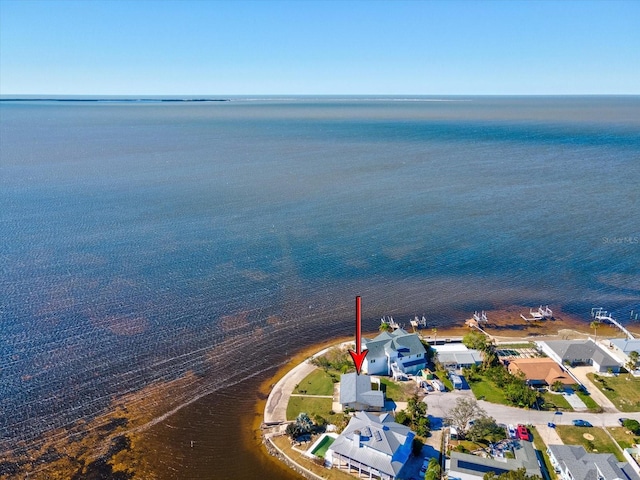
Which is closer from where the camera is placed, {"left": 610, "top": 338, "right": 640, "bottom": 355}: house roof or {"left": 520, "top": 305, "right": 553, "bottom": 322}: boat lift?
{"left": 610, "top": 338, "right": 640, "bottom": 355}: house roof

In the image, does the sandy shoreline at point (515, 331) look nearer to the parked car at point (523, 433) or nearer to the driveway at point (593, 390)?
the driveway at point (593, 390)

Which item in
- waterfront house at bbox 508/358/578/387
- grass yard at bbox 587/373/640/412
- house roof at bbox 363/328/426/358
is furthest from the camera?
house roof at bbox 363/328/426/358

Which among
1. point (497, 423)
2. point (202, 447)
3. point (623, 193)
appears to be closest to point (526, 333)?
point (497, 423)

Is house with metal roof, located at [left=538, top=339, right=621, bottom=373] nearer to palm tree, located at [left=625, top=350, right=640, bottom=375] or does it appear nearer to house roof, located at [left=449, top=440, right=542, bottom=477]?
palm tree, located at [left=625, top=350, right=640, bottom=375]

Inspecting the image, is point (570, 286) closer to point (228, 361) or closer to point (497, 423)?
point (497, 423)

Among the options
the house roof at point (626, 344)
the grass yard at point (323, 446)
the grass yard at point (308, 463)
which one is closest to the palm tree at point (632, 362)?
the house roof at point (626, 344)

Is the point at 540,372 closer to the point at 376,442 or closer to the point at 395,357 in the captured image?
the point at 395,357

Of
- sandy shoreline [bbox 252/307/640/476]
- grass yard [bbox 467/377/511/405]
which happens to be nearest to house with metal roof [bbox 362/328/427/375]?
grass yard [bbox 467/377/511/405]
